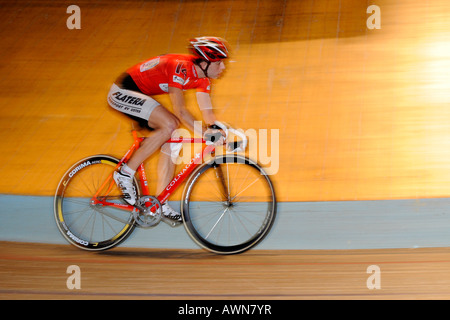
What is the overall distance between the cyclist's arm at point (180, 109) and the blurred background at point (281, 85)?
71.2 inches

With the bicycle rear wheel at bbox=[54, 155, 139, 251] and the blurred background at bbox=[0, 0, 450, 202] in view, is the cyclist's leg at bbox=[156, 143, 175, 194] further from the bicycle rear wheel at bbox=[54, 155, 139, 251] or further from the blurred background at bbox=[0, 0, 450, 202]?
the blurred background at bbox=[0, 0, 450, 202]

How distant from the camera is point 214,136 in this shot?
114 inches

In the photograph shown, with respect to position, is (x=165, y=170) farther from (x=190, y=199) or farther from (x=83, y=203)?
(x=83, y=203)

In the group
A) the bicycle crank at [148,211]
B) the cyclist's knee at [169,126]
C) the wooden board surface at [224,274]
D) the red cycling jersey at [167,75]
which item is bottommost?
the wooden board surface at [224,274]

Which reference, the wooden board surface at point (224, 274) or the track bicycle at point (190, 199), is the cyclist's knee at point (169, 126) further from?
the wooden board surface at point (224, 274)

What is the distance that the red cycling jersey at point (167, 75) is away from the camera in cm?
288

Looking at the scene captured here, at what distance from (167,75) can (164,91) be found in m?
0.14

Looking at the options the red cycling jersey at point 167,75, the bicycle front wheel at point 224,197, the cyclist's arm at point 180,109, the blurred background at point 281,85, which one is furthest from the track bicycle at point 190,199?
the blurred background at point 281,85

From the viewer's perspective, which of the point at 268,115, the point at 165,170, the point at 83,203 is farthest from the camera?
the point at 268,115

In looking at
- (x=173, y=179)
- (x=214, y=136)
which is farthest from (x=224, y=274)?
(x=214, y=136)

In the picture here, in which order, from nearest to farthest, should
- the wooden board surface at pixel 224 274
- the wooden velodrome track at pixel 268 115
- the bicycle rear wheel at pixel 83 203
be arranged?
the wooden board surface at pixel 224 274 → the wooden velodrome track at pixel 268 115 → the bicycle rear wheel at pixel 83 203

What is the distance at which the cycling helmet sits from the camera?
288 centimetres

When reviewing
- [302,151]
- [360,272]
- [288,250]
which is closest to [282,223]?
[288,250]

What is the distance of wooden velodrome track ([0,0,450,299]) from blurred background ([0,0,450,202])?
21 millimetres
